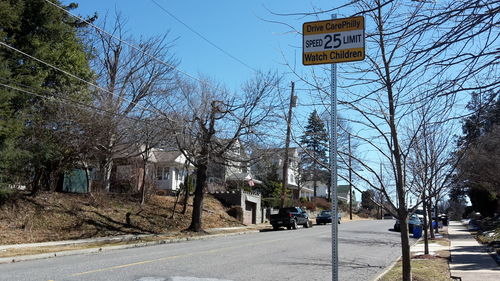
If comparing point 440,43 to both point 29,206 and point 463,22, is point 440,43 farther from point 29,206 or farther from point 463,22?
point 29,206

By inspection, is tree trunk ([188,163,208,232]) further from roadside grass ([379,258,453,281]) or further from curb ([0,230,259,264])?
roadside grass ([379,258,453,281])

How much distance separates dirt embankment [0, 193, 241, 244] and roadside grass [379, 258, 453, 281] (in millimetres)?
13927

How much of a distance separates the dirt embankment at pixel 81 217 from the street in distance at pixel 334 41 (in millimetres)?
15853

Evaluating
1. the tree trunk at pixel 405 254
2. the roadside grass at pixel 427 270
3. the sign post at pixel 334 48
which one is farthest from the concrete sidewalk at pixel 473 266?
the sign post at pixel 334 48

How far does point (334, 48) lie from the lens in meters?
4.72

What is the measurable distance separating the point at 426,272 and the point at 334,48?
732 centimetres

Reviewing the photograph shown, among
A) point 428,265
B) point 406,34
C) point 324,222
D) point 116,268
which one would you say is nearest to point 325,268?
point 428,265

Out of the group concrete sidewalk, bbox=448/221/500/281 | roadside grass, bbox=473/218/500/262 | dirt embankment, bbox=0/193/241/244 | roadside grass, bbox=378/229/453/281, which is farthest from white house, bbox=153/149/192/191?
roadside grass, bbox=378/229/453/281

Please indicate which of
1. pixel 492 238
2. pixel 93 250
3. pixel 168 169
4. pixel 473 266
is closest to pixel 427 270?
pixel 473 266

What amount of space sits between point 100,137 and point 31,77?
4.87 m

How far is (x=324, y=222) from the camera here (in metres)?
43.4

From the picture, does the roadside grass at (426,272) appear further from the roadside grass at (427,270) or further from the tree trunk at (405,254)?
the tree trunk at (405,254)

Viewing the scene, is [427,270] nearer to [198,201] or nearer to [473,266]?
[473,266]

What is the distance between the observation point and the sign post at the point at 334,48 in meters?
4.53
